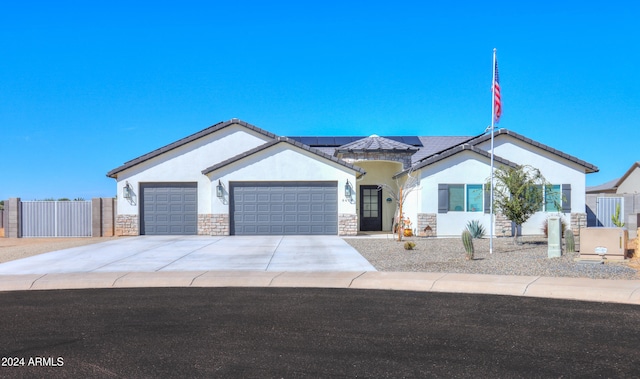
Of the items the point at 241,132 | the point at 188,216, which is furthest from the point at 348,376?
the point at 241,132

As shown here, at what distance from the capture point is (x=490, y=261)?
12898mm

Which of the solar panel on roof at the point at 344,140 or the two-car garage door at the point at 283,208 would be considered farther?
the solar panel on roof at the point at 344,140

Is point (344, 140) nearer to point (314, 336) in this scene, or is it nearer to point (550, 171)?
point (550, 171)

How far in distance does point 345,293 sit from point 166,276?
405cm

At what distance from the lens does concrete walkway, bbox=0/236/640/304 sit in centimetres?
935

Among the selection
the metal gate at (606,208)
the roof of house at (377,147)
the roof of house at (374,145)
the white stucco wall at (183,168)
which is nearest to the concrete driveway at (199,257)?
the white stucco wall at (183,168)

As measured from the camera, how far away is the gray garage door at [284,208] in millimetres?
22078

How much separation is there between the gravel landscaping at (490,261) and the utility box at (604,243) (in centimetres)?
42

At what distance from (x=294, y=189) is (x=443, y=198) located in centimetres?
651

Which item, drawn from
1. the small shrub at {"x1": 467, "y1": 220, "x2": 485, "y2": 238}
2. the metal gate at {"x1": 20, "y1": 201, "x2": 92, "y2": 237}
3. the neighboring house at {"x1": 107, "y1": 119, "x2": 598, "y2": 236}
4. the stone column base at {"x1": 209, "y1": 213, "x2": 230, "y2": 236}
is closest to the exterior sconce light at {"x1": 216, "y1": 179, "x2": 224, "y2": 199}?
the neighboring house at {"x1": 107, "y1": 119, "x2": 598, "y2": 236}

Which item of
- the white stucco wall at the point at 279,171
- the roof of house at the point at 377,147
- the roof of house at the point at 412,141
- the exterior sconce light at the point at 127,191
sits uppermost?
the roof of house at the point at 412,141

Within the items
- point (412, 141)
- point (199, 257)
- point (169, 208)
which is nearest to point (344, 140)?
point (412, 141)

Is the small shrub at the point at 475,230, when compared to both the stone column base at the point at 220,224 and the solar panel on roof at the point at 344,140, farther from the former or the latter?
the solar panel on roof at the point at 344,140

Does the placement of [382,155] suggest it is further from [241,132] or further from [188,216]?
[188,216]
